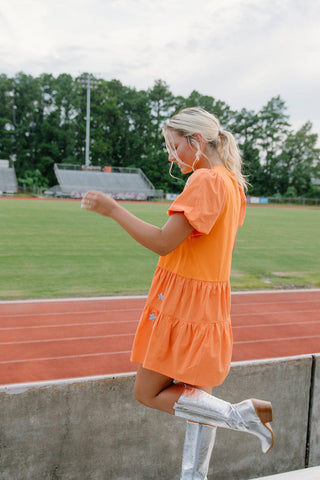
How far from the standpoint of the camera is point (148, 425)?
253 cm

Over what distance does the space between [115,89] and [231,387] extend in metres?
60.7

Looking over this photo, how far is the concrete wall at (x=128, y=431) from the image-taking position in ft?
7.50

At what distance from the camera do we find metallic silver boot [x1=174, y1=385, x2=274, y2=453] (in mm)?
1706

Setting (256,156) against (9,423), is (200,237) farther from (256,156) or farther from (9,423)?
(256,156)

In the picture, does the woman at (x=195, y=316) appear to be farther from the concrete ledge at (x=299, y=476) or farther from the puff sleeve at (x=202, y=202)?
the concrete ledge at (x=299, y=476)

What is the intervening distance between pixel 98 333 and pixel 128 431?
2659 mm

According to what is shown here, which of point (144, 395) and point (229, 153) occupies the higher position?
point (229, 153)

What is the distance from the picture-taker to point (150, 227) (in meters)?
1.64

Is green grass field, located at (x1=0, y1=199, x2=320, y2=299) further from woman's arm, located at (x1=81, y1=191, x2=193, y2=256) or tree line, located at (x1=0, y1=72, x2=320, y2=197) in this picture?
tree line, located at (x1=0, y1=72, x2=320, y2=197)

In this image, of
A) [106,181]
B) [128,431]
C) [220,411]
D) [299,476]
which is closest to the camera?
[220,411]

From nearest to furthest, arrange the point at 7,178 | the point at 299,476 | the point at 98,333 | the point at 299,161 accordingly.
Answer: the point at 299,476 → the point at 98,333 → the point at 7,178 → the point at 299,161

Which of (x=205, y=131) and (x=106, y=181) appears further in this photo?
(x=106, y=181)

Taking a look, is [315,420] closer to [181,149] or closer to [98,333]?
[181,149]

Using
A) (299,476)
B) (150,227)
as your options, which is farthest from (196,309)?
(299,476)
